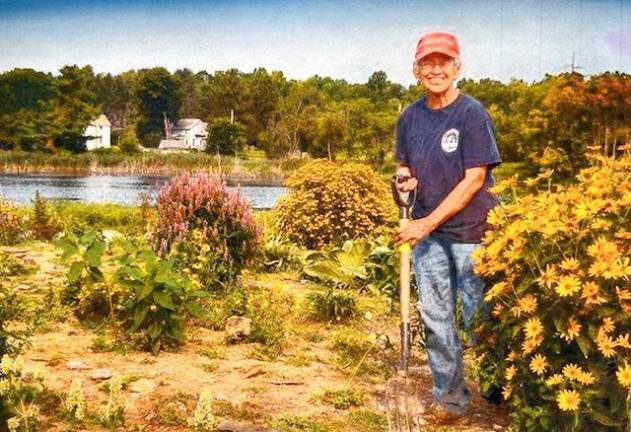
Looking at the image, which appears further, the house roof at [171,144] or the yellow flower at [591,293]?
the house roof at [171,144]

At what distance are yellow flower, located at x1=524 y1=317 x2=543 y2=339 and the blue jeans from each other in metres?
0.94

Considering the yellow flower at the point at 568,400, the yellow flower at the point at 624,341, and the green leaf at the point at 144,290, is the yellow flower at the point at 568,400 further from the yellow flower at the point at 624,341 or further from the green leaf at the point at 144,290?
the green leaf at the point at 144,290

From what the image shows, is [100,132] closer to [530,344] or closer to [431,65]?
[431,65]

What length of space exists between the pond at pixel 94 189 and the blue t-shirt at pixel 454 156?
63.9ft

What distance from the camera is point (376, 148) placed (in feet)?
149

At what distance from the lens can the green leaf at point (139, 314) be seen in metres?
5.59

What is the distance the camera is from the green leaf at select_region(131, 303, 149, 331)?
220 inches

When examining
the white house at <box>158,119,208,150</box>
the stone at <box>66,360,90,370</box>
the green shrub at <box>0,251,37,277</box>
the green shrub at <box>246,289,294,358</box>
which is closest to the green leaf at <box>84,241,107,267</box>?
the stone at <box>66,360,90,370</box>

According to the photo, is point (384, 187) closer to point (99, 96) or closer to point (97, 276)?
point (97, 276)

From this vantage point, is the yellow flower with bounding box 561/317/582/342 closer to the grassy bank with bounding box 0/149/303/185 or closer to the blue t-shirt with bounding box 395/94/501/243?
the blue t-shirt with bounding box 395/94/501/243

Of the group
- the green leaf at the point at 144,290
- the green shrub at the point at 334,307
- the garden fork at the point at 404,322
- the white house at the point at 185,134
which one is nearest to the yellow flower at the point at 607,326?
the garden fork at the point at 404,322

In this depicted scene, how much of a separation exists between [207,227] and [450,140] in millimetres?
3891

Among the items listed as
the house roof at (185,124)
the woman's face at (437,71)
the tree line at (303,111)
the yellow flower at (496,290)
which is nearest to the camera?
the yellow flower at (496,290)

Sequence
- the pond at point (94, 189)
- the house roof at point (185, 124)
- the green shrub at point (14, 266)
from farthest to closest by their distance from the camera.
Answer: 1. the house roof at point (185, 124)
2. the pond at point (94, 189)
3. the green shrub at point (14, 266)
